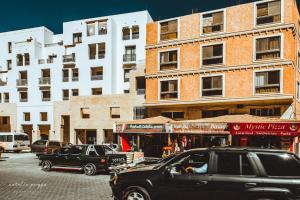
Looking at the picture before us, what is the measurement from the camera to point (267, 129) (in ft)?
59.9

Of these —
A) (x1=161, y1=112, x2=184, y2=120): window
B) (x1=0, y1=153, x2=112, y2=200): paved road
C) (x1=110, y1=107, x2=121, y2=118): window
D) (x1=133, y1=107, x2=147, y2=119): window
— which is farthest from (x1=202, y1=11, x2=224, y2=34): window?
(x1=0, y1=153, x2=112, y2=200): paved road

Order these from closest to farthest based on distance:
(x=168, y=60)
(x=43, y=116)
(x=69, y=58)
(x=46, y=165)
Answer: (x=46, y=165)
(x=168, y=60)
(x=69, y=58)
(x=43, y=116)

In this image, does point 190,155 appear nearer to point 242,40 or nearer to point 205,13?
point 242,40

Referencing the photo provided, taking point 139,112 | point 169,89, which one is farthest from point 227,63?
point 139,112

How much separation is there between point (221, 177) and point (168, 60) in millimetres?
21034

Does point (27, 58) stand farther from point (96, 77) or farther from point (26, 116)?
point (96, 77)

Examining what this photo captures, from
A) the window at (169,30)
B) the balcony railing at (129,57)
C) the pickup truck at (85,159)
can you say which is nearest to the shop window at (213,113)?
the window at (169,30)

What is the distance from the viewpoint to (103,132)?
35.0 meters

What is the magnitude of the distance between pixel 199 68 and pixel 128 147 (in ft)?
29.3

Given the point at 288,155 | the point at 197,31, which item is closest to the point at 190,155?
the point at 288,155

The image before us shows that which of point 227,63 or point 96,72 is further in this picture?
point 96,72

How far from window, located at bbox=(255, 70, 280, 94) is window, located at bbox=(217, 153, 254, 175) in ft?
55.6

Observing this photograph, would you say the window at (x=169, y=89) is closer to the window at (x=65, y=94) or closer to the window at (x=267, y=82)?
the window at (x=267, y=82)

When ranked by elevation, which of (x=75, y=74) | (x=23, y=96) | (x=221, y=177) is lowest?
(x=221, y=177)
